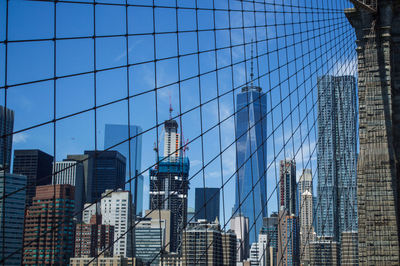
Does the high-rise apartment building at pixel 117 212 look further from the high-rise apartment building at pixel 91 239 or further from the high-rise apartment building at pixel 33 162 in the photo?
the high-rise apartment building at pixel 33 162

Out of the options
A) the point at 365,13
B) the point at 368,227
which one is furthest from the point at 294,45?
the point at 368,227

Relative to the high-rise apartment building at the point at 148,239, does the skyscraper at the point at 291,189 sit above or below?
above

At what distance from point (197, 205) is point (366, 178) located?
177 m

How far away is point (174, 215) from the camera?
14725 cm

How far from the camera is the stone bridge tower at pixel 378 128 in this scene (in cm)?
908

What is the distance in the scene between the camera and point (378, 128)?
9.50m

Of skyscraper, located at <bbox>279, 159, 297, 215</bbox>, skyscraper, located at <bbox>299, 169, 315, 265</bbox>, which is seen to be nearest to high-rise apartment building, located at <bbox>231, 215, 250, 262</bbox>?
skyscraper, located at <bbox>299, 169, 315, 265</bbox>

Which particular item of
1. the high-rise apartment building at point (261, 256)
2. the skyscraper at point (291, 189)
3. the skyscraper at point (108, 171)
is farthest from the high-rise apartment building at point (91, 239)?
the skyscraper at point (108, 171)

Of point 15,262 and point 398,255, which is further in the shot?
point 15,262

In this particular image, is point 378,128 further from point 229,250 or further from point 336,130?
point 229,250

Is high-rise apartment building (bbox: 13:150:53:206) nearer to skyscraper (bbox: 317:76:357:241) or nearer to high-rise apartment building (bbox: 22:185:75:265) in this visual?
high-rise apartment building (bbox: 22:185:75:265)

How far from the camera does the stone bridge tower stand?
29.8ft

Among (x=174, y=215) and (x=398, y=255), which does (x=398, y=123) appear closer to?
(x=398, y=255)

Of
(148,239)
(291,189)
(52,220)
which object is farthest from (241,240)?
(291,189)
